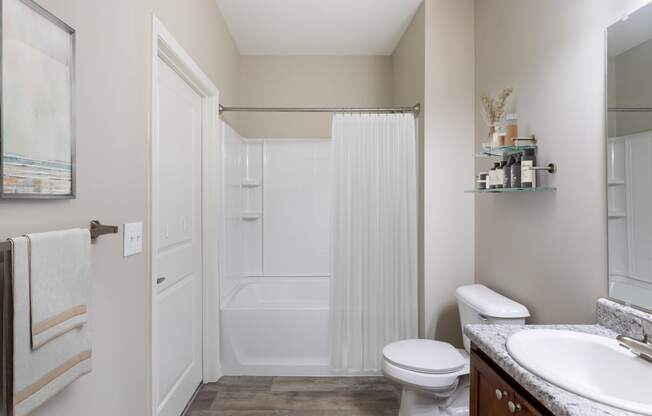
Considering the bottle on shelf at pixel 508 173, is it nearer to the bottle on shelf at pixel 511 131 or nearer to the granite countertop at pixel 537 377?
the bottle on shelf at pixel 511 131

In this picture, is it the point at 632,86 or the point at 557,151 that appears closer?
the point at 632,86

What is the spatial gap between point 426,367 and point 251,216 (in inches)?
84.1

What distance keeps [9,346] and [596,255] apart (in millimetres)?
1824

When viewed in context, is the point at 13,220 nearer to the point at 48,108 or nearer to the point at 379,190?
the point at 48,108

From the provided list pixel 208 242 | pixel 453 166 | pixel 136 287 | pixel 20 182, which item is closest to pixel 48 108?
pixel 20 182

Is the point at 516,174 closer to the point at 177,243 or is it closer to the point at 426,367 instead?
the point at 426,367

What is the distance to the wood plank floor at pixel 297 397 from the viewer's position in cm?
215

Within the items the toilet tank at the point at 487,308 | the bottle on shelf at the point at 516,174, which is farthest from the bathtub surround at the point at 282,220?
the bottle on shelf at the point at 516,174

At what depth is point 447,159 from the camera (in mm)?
2352

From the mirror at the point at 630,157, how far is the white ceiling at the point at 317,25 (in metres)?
1.55

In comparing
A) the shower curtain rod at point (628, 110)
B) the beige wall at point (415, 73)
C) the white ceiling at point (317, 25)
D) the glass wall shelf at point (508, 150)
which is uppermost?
the white ceiling at point (317, 25)

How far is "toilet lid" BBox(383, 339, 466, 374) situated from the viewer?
173 centimetres

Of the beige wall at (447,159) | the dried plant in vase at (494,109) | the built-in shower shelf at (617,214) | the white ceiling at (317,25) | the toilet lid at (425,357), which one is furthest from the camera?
the white ceiling at (317,25)

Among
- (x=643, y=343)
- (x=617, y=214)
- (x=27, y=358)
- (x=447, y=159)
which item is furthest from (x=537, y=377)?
(x=447, y=159)
